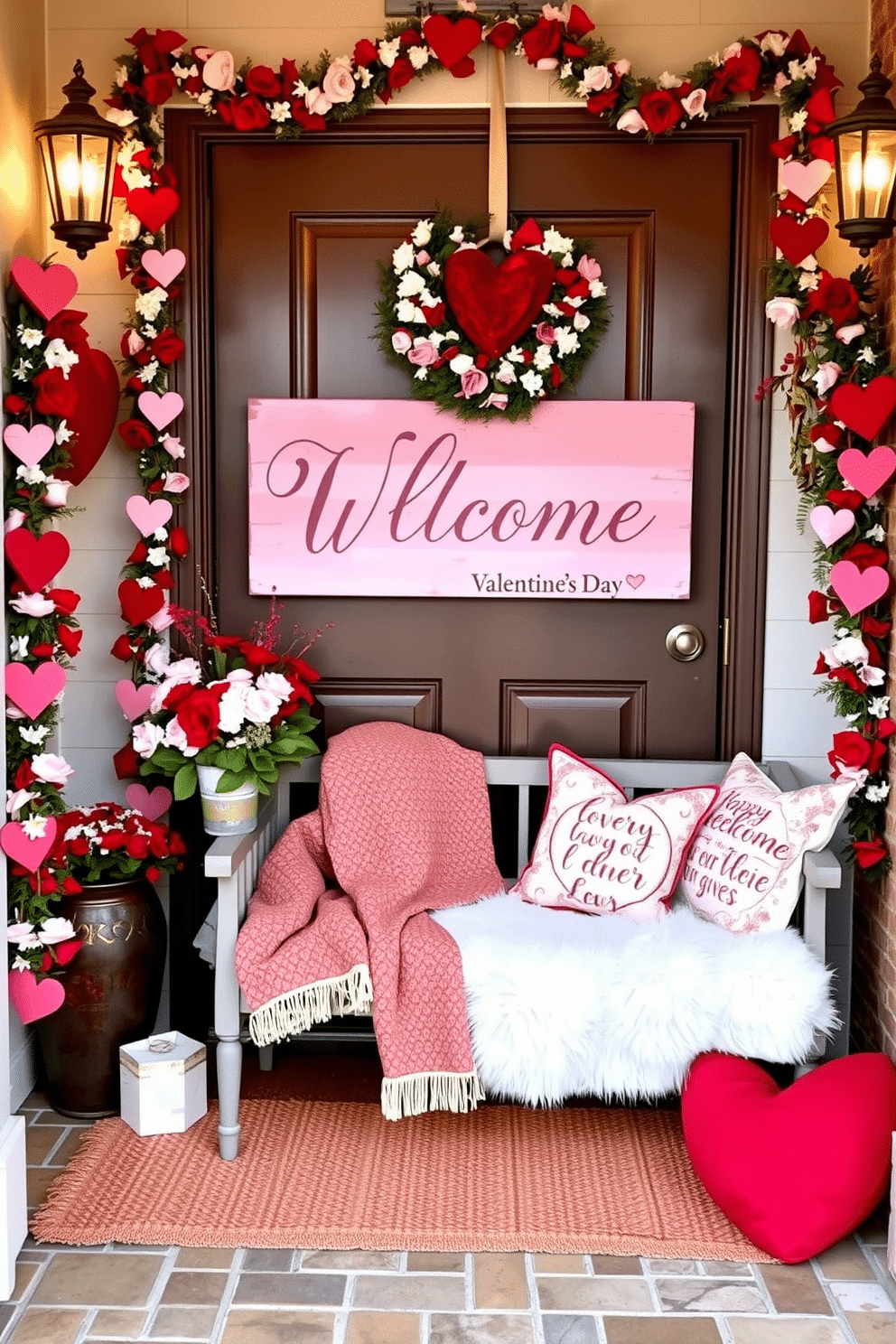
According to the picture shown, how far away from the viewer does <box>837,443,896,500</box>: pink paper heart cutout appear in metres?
2.99

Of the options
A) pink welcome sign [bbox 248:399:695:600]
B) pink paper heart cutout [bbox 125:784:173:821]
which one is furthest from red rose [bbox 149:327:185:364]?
pink paper heart cutout [bbox 125:784:173:821]

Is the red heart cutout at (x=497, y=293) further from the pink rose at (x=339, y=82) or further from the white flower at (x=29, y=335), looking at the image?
the white flower at (x=29, y=335)

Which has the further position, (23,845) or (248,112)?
(248,112)

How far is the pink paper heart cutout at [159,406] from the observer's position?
11.0 ft

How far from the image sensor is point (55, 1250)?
2586mm

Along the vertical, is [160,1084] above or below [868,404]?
below

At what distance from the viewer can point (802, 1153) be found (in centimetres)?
254

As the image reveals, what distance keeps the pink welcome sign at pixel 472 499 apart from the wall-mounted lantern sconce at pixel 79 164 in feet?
1.97

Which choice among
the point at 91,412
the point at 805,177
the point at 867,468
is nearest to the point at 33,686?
the point at 91,412

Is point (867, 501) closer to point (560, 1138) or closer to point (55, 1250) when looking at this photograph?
point (560, 1138)

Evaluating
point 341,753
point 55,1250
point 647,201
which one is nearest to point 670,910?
point 341,753

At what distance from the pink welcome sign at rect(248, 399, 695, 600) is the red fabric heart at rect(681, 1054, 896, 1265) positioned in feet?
4.19

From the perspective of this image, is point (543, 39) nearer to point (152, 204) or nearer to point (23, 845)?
point (152, 204)

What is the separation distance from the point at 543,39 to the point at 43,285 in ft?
4.43
